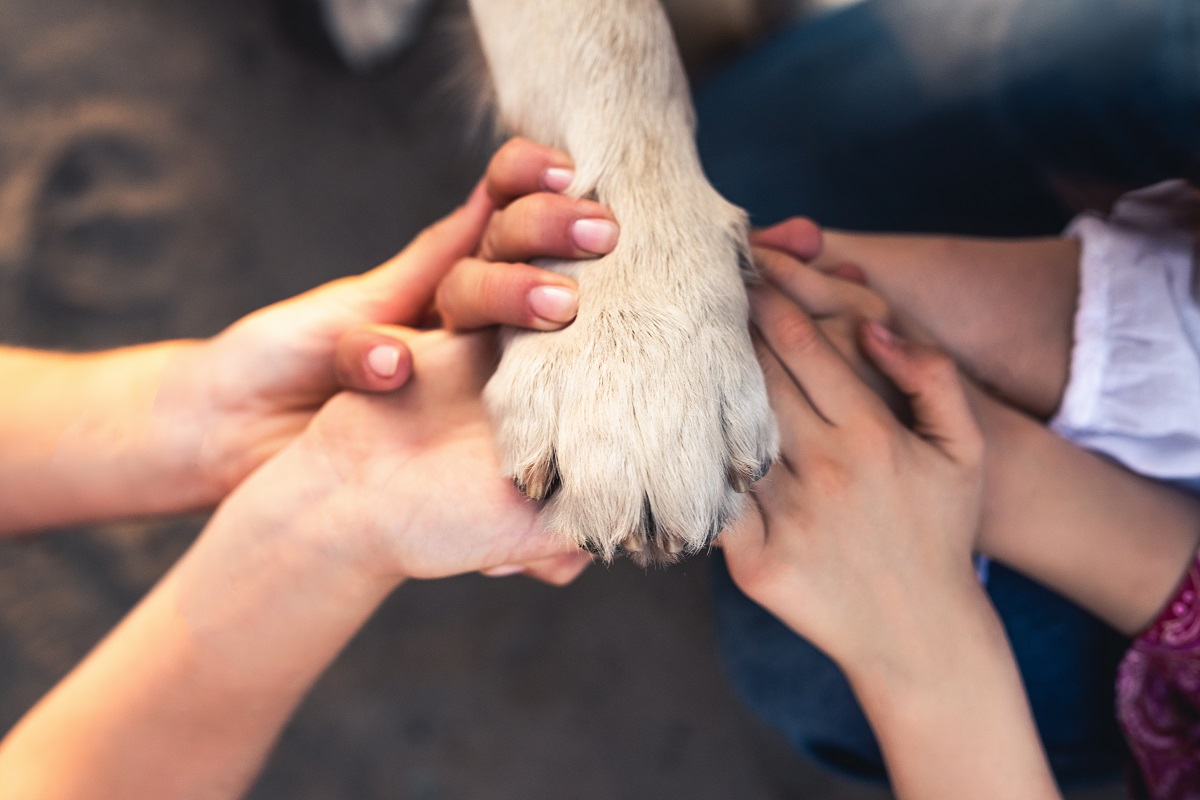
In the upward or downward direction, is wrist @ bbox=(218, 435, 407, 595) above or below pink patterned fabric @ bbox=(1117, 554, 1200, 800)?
above

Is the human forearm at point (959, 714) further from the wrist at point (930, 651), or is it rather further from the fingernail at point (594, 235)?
the fingernail at point (594, 235)

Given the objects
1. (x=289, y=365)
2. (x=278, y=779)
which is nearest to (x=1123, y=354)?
(x=289, y=365)

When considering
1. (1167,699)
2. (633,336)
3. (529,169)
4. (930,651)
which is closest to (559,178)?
(529,169)

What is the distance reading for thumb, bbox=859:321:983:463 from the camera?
696 mm

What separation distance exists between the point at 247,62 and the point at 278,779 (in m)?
1.17

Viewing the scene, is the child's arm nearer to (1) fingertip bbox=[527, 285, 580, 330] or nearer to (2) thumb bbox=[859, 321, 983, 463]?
(2) thumb bbox=[859, 321, 983, 463]

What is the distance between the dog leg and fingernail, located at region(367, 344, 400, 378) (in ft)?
0.33

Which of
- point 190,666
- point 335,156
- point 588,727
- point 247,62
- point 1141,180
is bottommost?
point 588,727

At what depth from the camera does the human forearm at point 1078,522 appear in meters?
0.75

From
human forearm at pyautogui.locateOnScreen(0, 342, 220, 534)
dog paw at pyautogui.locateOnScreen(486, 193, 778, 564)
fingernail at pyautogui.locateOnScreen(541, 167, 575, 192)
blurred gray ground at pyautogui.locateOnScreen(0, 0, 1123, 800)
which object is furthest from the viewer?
blurred gray ground at pyautogui.locateOnScreen(0, 0, 1123, 800)

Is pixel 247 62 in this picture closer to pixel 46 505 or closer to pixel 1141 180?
pixel 46 505

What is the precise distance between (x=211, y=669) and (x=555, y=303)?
46 centimetres

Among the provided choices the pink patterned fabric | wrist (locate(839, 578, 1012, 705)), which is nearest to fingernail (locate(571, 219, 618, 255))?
wrist (locate(839, 578, 1012, 705))

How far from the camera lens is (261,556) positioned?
71cm
